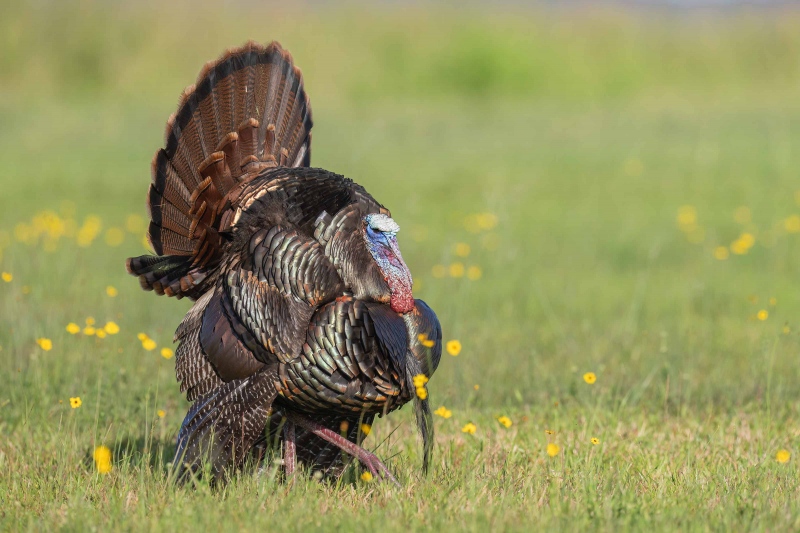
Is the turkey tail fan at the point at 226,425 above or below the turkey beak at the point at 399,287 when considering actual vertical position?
below

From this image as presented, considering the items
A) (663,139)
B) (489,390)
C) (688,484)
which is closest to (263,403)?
(688,484)

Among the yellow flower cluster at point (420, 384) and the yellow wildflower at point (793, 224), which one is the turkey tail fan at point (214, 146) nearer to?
the yellow flower cluster at point (420, 384)

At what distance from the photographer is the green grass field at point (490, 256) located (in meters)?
4.05

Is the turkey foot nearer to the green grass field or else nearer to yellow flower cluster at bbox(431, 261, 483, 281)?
the green grass field

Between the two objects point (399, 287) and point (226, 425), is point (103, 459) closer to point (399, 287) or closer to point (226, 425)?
point (226, 425)

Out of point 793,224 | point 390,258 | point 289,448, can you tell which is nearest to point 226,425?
point 289,448

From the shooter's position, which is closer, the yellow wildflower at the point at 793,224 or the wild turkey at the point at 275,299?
the wild turkey at the point at 275,299

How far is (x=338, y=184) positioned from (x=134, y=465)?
4.91 feet

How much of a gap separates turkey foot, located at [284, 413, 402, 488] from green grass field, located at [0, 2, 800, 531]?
0.09 meters

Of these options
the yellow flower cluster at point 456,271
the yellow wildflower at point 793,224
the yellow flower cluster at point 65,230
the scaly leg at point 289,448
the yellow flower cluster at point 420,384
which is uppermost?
the yellow flower cluster at point 65,230

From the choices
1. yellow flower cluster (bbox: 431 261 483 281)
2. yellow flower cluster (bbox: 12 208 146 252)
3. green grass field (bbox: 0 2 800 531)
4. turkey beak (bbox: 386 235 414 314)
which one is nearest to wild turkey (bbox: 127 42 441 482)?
turkey beak (bbox: 386 235 414 314)

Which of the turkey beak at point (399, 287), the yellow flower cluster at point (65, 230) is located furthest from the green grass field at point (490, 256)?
the turkey beak at point (399, 287)

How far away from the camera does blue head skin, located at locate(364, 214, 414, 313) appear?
400cm

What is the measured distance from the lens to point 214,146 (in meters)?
4.82
